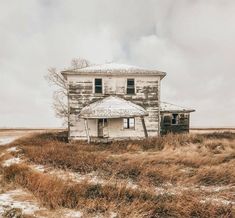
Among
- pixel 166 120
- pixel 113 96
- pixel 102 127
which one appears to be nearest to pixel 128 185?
pixel 102 127

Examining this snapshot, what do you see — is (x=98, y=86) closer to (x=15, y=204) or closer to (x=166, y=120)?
(x=166, y=120)

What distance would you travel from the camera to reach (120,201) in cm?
578

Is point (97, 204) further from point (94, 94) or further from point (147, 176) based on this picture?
point (94, 94)

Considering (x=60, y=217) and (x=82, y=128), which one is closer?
(x=60, y=217)

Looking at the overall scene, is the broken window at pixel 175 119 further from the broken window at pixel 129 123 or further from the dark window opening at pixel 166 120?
the broken window at pixel 129 123

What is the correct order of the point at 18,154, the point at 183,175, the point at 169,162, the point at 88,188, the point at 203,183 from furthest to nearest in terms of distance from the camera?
the point at 18,154, the point at 169,162, the point at 183,175, the point at 203,183, the point at 88,188

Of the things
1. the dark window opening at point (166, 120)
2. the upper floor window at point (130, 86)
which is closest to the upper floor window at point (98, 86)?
the upper floor window at point (130, 86)

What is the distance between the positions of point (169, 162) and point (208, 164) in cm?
139

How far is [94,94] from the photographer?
21.4 m

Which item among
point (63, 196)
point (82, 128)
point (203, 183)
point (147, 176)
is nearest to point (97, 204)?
point (63, 196)

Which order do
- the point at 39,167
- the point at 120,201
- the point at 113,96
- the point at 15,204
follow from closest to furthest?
the point at 15,204 < the point at 120,201 < the point at 39,167 < the point at 113,96

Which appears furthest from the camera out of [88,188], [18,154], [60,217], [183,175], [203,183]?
[18,154]

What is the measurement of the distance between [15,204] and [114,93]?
16.4m

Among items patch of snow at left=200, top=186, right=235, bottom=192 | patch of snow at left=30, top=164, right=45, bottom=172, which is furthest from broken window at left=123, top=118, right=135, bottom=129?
patch of snow at left=200, top=186, right=235, bottom=192
